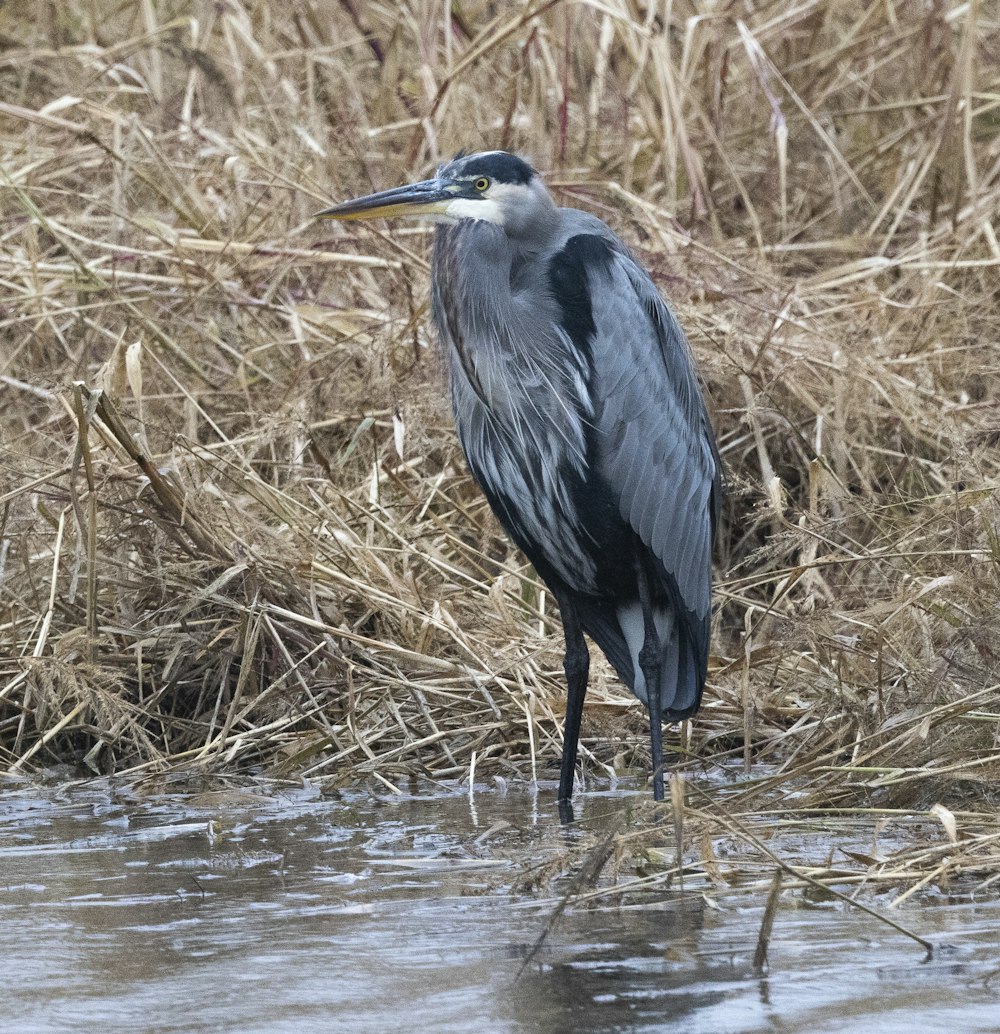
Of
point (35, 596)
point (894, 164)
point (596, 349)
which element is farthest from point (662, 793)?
point (894, 164)

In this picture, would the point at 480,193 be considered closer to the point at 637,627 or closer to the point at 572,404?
the point at 572,404

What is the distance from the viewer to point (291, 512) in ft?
15.6

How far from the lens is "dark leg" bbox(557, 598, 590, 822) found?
397cm

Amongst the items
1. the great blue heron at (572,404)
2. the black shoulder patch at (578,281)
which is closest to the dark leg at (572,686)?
the great blue heron at (572,404)

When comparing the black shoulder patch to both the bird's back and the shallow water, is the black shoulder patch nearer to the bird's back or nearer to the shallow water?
the bird's back

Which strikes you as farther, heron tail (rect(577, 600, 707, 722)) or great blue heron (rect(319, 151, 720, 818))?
heron tail (rect(577, 600, 707, 722))

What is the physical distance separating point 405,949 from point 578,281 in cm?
201

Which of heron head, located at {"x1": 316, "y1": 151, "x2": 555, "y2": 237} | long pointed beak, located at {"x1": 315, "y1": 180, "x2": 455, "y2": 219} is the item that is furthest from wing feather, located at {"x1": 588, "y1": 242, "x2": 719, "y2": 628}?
long pointed beak, located at {"x1": 315, "y1": 180, "x2": 455, "y2": 219}

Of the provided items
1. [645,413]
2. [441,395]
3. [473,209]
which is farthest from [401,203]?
[441,395]

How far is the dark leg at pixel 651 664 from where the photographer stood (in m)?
3.98

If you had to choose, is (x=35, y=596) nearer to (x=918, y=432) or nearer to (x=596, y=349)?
(x=596, y=349)

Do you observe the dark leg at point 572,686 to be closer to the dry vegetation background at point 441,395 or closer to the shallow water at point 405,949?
the dry vegetation background at point 441,395

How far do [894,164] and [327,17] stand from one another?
2.96m

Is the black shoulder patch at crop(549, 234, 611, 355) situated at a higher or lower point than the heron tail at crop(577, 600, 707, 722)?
higher
